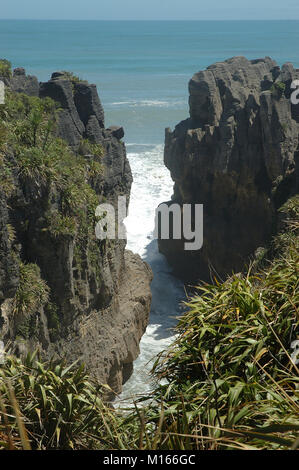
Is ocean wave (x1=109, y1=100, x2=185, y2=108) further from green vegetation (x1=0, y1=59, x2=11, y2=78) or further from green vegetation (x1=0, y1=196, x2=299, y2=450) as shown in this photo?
green vegetation (x1=0, y1=196, x2=299, y2=450)

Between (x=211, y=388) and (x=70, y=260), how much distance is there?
24.5 feet

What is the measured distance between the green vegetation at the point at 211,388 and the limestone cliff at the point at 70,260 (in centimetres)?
287

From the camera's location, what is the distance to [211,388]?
6.17m

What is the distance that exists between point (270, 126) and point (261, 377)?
19783mm

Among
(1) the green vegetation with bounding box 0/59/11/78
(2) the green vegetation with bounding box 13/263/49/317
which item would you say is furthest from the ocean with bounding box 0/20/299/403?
(1) the green vegetation with bounding box 0/59/11/78

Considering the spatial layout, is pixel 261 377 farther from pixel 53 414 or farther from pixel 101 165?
pixel 101 165

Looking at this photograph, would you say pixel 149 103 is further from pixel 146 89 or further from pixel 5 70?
pixel 5 70

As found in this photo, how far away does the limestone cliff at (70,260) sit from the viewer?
1177 cm

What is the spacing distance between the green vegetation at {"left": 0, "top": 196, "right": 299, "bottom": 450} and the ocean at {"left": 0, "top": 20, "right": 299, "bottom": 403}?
636 millimetres

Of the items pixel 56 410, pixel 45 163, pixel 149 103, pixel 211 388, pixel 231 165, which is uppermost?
pixel 149 103

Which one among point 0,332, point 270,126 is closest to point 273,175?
point 270,126

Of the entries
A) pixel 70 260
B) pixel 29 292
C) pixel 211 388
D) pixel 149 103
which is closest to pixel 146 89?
pixel 149 103

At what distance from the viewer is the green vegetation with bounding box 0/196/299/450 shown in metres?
5.50
